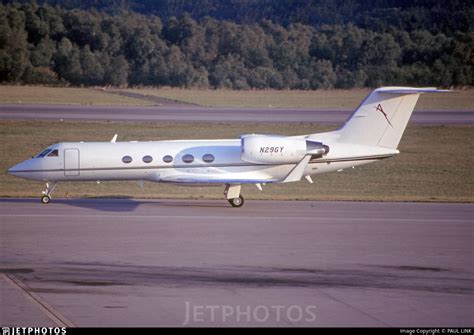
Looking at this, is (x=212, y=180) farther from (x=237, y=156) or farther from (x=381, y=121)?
(x=381, y=121)

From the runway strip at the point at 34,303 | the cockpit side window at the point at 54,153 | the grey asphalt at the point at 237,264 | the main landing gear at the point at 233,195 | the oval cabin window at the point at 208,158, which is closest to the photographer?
the runway strip at the point at 34,303

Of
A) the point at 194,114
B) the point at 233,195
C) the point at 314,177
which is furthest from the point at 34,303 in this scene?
the point at 194,114

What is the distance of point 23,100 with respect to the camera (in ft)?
221

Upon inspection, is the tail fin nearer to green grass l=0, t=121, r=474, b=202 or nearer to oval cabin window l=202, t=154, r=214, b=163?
green grass l=0, t=121, r=474, b=202

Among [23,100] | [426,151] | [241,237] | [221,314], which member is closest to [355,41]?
[23,100]

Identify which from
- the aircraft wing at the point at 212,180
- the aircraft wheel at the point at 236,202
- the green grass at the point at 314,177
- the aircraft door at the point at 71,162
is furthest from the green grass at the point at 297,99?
the aircraft door at the point at 71,162

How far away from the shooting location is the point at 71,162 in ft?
84.5

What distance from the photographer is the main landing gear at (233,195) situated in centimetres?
2555

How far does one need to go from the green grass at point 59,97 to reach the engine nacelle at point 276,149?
41.4 m

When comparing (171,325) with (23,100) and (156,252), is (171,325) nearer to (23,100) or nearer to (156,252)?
(156,252)

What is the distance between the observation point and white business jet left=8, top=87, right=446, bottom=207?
25094mm

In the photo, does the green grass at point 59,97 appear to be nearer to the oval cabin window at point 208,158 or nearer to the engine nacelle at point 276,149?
the oval cabin window at point 208,158

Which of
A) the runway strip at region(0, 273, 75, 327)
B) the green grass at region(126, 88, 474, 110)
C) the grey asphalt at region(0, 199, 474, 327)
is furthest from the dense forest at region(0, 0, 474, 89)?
the runway strip at region(0, 273, 75, 327)

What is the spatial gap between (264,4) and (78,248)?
14526 cm
